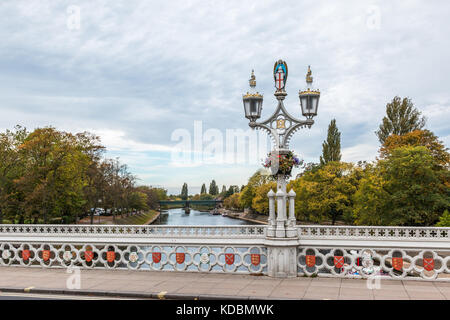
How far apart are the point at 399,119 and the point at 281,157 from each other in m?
51.6

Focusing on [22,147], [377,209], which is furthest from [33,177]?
[377,209]

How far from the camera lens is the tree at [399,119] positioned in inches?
2226

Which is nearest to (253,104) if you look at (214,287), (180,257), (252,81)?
(252,81)

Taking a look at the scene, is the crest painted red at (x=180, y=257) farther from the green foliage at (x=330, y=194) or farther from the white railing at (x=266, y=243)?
the green foliage at (x=330, y=194)

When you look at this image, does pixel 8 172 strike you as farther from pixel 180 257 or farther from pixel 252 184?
pixel 252 184

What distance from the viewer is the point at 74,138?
4481cm

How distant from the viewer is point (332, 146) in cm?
6781

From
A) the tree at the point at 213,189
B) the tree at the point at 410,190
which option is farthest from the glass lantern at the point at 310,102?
the tree at the point at 213,189

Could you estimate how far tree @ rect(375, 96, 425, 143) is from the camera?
5653 centimetres

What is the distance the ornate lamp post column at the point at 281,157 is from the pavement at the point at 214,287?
27.8 inches

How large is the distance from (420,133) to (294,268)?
4081cm

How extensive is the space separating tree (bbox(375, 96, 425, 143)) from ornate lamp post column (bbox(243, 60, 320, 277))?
50.0m
